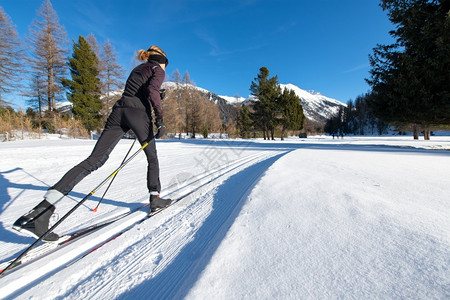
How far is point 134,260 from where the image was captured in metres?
1.27

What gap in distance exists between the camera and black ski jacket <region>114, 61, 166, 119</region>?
1984 mm

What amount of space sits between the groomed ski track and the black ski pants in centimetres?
49

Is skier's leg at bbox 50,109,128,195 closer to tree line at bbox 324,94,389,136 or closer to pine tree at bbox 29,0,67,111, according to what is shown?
pine tree at bbox 29,0,67,111

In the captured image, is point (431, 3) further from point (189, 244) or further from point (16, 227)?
point (16, 227)

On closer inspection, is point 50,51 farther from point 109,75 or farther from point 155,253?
point 155,253

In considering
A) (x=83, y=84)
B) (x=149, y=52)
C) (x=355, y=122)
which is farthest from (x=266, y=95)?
(x=355, y=122)

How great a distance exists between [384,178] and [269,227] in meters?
2.17

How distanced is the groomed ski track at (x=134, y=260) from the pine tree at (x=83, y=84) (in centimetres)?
1922

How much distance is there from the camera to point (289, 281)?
2.75 feet

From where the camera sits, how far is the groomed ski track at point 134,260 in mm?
1027

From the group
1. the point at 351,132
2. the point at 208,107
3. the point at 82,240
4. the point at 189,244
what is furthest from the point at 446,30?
the point at 351,132

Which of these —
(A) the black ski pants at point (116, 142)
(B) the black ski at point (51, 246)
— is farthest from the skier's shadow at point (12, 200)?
(A) the black ski pants at point (116, 142)

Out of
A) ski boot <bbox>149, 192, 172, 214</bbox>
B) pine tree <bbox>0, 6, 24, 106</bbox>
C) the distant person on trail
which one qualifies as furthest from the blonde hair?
pine tree <bbox>0, 6, 24, 106</bbox>

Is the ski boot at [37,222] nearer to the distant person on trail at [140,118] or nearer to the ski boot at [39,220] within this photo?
the ski boot at [39,220]
